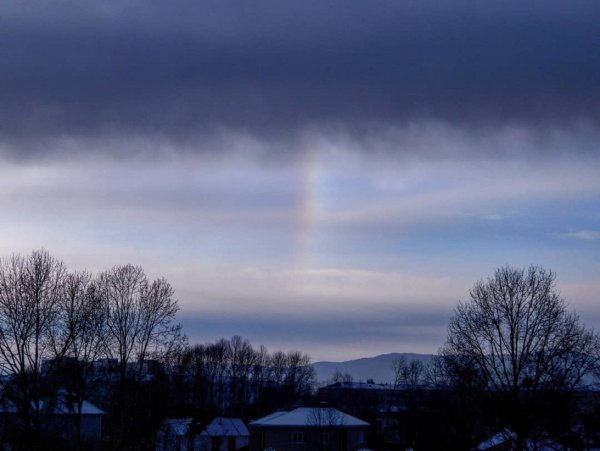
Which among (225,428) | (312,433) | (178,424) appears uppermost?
(178,424)

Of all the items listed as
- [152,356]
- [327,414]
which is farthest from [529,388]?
[327,414]

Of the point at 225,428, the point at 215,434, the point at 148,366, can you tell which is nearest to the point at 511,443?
the point at 148,366

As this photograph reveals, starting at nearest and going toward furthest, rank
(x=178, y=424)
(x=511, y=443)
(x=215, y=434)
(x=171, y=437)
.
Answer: (x=511, y=443) → (x=171, y=437) → (x=178, y=424) → (x=215, y=434)

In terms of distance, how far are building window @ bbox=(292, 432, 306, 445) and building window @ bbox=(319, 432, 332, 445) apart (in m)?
1.75

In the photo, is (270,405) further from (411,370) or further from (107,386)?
(107,386)

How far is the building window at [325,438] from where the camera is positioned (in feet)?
Result: 272

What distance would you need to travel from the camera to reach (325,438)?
83.0 meters

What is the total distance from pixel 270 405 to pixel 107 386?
272ft

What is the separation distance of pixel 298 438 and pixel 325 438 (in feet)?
9.03

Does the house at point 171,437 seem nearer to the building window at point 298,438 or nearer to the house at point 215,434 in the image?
the house at point 215,434

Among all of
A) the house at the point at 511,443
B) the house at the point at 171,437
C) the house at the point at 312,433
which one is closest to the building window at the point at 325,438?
the house at the point at 312,433

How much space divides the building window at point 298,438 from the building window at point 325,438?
175 cm

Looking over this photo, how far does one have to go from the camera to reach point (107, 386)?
2464 inches

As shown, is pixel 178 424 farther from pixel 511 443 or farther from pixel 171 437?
pixel 511 443
